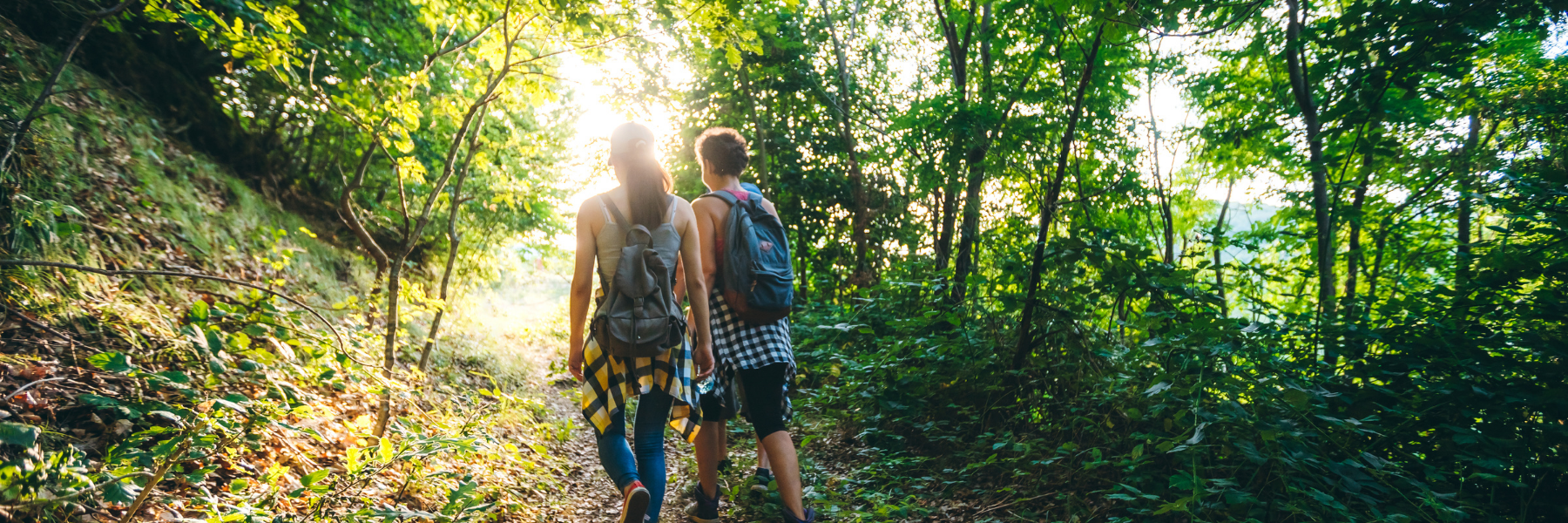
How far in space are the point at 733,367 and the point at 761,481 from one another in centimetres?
85

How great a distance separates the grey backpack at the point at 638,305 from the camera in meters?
2.41

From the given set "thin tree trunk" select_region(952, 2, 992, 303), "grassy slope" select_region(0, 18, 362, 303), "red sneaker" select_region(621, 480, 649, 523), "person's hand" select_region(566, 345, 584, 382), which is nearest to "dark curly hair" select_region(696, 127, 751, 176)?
"person's hand" select_region(566, 345, 584, 382)

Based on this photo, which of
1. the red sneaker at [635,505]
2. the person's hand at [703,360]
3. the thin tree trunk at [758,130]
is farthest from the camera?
the thin tree trunk at [758,130]

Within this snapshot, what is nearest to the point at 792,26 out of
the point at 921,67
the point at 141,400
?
the point at 921,67

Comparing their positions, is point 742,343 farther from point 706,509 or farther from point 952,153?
point 952,153

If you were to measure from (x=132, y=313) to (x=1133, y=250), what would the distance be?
4806 mm

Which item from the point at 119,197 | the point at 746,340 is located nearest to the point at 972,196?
the point at 746,340

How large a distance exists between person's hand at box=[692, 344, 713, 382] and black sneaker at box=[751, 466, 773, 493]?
3.15 ft

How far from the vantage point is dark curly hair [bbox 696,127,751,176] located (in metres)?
3.21

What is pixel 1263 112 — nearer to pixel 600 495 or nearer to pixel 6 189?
pixel 600 495

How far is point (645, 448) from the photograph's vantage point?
2525 mm

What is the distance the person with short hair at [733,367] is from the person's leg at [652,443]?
19.4 inches

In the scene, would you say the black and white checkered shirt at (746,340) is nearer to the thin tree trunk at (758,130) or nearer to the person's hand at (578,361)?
the person's hand at (578,361)

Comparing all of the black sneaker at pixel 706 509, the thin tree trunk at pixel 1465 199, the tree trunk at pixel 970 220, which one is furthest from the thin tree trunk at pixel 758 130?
the thin tree trunk at pixel 1465 199
